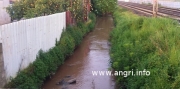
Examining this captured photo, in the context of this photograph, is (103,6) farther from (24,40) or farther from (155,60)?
(155,60)

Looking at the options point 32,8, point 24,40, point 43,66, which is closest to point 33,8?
point 32,8

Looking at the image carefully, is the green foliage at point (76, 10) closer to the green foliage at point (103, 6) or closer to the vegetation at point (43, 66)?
the vegetation at point (43, 66)

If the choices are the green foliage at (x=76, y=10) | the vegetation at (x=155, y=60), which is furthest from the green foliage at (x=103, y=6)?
the vegetation at (x=155, y=60)

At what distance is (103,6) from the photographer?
36.0 meters

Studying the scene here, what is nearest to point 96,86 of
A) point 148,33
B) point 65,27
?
point 148,33

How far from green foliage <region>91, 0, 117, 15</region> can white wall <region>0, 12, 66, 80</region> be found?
24.2 meters

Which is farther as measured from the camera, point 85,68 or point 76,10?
A: point 76,10

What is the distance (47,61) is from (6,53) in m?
3.10

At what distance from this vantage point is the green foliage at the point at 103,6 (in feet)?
116

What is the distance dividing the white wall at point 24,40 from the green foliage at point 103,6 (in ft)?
79.3

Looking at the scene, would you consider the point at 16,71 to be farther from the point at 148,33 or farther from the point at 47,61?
the point at 148,33

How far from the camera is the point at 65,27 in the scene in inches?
597

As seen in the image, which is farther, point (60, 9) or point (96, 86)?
point (60, 9)

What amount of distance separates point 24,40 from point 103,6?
2866cm
